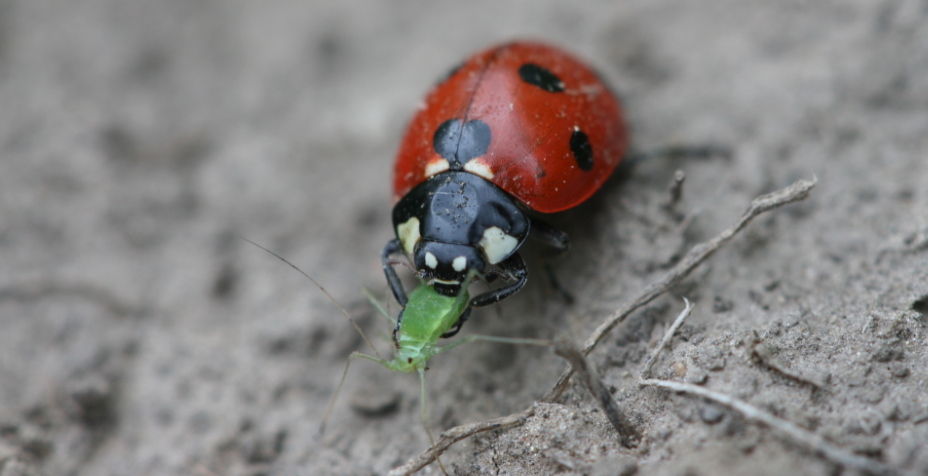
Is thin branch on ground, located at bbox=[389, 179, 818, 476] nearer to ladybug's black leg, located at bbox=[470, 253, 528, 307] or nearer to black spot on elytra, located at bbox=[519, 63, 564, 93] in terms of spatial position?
ladybug's black leg, located at bbox=[470, 253, 528, 307]

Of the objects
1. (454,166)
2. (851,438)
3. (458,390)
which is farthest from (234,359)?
(851,438)

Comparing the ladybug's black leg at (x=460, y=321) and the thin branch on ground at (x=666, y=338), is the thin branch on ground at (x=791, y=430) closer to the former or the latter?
the thin branch on ground at (x=666, y=338)

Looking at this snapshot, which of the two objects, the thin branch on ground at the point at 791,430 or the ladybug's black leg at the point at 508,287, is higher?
the ladybug's black leg at the point at 508,287

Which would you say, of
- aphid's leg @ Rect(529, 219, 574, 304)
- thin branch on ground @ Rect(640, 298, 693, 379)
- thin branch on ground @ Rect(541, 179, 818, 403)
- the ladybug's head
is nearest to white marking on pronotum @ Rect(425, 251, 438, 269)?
the ladybug's head

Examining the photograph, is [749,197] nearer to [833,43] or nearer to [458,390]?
[833,43]

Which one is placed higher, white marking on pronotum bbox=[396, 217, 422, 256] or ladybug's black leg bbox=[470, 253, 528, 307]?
white marking on pronotum bbox=[396, 217, 422, 256]

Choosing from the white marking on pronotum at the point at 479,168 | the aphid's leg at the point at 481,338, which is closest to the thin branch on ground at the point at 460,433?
the aphid's leg at the point at 481,338

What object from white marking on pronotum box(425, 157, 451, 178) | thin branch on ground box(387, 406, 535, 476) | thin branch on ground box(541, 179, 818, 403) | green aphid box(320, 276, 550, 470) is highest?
white marking on pronotum box(425, 157, 451, 178)
